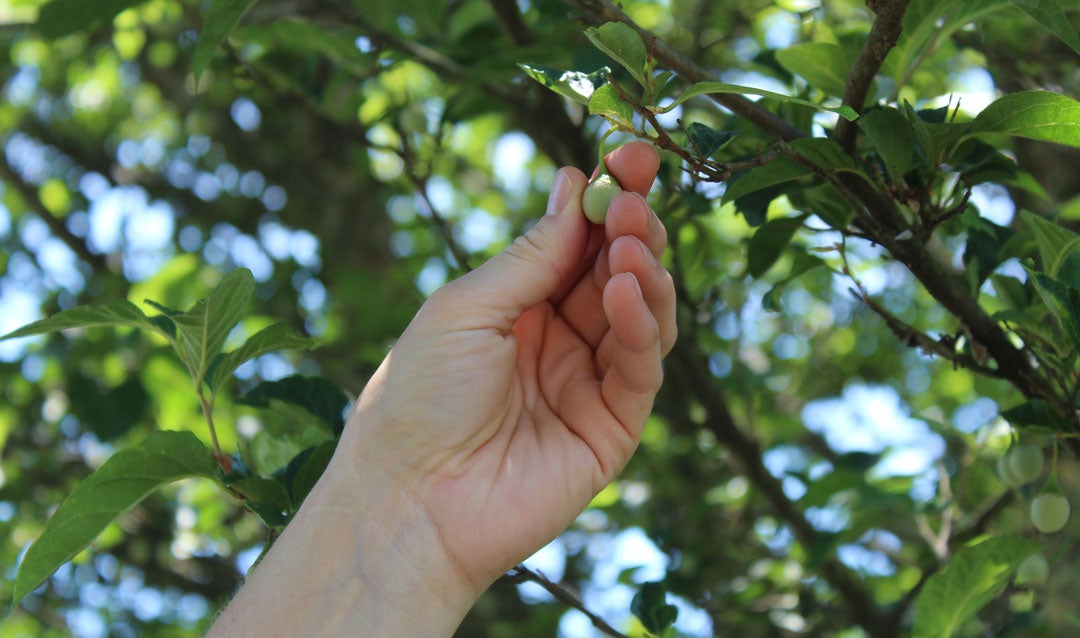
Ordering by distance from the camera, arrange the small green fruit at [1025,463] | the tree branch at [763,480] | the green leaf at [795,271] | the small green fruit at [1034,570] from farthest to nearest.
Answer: the tree branch at [763,480]
the small green fruit at [1034,570]
the small green fruit at [1025,463]
the green leaf at [795,271]

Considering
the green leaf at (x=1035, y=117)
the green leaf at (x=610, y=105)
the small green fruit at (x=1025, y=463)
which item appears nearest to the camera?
the green leaf at (x=610, y=105)

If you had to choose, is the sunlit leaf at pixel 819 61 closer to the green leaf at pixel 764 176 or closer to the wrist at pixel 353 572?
the green leaf at pixel 764 176

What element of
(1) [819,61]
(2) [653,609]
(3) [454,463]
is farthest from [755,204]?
(2) [653,609]

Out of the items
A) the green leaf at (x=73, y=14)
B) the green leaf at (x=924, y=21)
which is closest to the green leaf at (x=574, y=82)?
the green leaf at (x=924, y=21)

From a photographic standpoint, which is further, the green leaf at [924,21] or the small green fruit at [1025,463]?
the small green fruit at [1025,463]

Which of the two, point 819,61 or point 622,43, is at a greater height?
point 622,43

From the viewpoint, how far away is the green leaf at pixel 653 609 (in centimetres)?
142

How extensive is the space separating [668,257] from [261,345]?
3.90 ft

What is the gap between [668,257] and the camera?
90.0 inches

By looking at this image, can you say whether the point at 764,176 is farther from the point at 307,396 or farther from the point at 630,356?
the point at 307,396

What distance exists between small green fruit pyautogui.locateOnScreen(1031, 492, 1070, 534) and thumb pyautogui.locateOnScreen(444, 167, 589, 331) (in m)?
0.77

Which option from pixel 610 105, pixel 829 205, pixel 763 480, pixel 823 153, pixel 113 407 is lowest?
pixel 113 407

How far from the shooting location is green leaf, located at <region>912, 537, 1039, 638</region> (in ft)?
4.44

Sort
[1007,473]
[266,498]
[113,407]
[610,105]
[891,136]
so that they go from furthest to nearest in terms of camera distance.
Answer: [113,407], [1007,473], [266,498], [891,136], [610,105]
